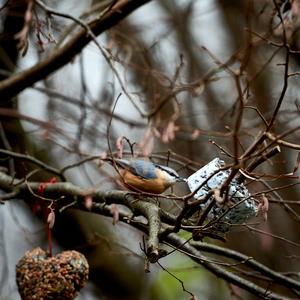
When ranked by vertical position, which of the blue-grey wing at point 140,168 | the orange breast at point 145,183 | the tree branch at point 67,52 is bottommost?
the orange breast at point 145,183

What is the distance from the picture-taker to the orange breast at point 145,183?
→ 212cm

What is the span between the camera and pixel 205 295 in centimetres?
470

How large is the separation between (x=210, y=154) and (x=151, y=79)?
98 cm

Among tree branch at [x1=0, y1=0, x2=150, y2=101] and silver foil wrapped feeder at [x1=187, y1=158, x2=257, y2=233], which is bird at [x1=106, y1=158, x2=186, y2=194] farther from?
tree branch at [x1=0, y1=0, x2=150, y2=101]

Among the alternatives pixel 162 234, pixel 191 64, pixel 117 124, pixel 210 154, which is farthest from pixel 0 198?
pixel 191 64

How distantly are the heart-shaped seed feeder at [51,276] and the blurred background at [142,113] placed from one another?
1.24 ft

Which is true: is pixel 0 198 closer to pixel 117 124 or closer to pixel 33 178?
pixel 33 178

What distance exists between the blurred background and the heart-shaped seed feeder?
377 mm

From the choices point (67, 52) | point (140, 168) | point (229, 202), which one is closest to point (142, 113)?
point (67, 52)

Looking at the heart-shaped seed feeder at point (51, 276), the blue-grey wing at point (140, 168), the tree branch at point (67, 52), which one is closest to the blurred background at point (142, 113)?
the tree branch at point (67, 52)

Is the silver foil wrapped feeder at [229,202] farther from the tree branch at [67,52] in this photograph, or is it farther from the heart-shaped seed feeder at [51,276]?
the tree branch at [67,52]

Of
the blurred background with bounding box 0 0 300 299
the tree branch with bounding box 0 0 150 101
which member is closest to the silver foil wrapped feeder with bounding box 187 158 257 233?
the blurred background with bounding box 0 0 300 299

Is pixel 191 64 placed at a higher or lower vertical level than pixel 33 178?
higher

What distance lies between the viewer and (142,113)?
9.17 ft
